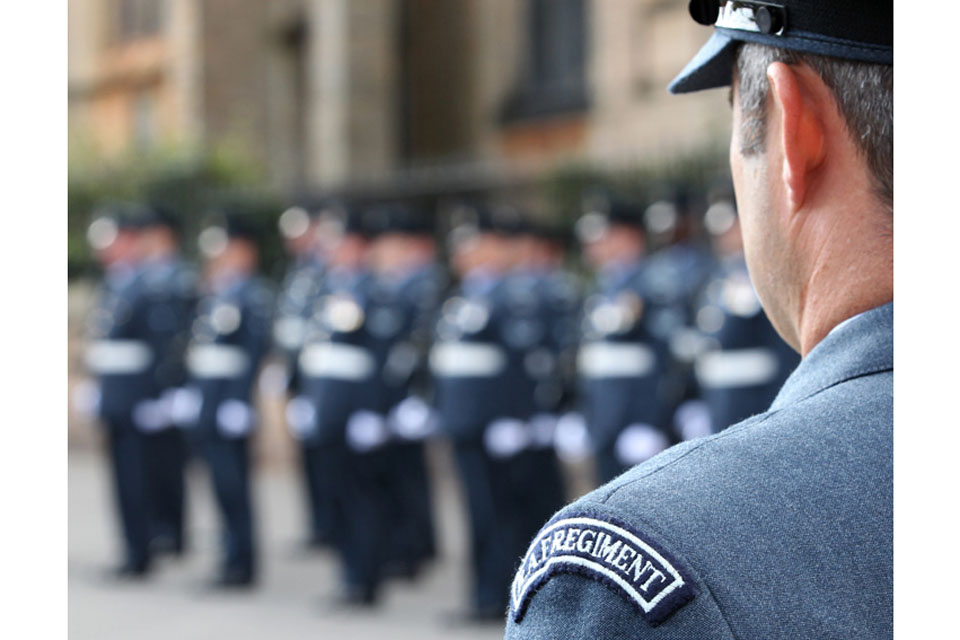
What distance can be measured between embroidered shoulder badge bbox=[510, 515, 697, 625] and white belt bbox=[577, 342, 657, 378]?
522 centimetres

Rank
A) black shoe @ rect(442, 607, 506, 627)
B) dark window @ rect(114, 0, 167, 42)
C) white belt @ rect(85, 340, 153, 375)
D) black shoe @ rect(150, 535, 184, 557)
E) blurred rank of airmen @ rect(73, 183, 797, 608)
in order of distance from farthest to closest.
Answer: dark window @ rect(114, 0, 167, 42) → black shoe @ rect(150, 535, 184, 557) → white belt @ rect(85, 340, 153, 375) → black shoe @ rect(442, 607, 506, 627) → blurred rank of airmen @ rect(73, 183, 797, 608)

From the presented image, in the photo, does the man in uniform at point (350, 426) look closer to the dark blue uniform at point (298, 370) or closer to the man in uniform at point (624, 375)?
the dark blue uniform at point (298, 370)

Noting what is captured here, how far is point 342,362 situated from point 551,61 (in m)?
9.40

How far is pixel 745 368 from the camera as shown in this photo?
5.43m

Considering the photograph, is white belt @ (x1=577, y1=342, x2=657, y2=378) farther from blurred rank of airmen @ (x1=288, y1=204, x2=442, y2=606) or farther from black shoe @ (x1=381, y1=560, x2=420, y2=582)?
black shoe @ (x1=381, y1=560, x2=420, y2=582)

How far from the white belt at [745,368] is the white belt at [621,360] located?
70 centimetres

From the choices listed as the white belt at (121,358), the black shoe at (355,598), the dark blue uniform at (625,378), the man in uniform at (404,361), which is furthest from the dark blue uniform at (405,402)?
the white belt at (121,358)

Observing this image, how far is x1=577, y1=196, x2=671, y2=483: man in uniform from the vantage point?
6133mm

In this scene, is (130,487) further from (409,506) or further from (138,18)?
(138,18)

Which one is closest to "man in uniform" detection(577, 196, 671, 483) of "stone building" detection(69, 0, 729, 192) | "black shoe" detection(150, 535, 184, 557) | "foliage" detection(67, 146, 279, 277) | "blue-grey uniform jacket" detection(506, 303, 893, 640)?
"black shoe" detection(150, 535, 184, 557)

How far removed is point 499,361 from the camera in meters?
6.54
